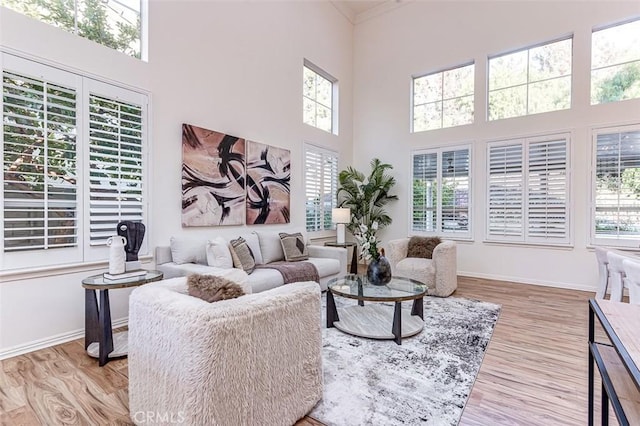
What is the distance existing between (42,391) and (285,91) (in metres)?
4.57

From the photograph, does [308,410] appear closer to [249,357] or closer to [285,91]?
[249,357]

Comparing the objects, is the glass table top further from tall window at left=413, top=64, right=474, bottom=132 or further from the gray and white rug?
tall window at left=413, top=64, right=474, bottom=132

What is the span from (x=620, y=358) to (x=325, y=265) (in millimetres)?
3365

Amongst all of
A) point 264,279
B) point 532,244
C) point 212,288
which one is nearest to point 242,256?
point 264,279

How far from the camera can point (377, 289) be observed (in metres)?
3.00

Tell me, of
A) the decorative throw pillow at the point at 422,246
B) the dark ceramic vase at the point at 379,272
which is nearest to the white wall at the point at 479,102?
the decorative throw pillow at the point at 422,246

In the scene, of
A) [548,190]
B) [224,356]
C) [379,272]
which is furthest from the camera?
[548,190]

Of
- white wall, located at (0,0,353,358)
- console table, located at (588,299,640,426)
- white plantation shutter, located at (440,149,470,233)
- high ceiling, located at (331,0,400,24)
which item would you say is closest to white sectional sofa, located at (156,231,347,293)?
white wall, located at (0,0,353,358)

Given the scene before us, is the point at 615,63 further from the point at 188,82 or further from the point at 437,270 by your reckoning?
the point at 188,82

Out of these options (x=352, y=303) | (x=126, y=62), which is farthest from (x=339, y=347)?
(x=126, y=62)

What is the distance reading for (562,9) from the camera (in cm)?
468

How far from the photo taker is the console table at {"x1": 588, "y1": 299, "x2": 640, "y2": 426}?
963 mm

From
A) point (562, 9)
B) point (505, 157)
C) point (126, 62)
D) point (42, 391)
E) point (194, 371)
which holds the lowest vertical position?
point (42, 391)

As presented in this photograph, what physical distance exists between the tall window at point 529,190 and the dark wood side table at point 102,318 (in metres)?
5.07
